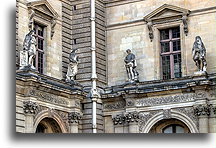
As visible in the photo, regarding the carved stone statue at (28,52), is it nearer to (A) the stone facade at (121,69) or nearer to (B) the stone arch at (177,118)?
(A) the stone facade at (121,69)

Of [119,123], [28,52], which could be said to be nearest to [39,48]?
[28,52]

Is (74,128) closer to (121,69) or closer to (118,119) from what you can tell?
(118,119)

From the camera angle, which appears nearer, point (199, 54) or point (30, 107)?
point (30, 107)

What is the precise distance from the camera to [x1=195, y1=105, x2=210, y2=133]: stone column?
11.3 meters

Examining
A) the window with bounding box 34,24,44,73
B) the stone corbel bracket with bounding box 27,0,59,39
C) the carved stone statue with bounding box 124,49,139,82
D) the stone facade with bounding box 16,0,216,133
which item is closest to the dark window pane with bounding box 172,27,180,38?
the stone facade with bounding box 16,0,216,133

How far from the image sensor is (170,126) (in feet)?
38.9

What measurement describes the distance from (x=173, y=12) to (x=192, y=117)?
251 cm

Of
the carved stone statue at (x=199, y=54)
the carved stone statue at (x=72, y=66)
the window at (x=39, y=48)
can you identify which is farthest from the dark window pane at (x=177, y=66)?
the window at (x=39, y=48)

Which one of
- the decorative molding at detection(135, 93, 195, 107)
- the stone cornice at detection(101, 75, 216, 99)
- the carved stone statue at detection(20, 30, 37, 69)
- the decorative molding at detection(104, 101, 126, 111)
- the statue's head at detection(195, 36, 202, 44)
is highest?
the statue's head at detection(195, 36, 202, 44)

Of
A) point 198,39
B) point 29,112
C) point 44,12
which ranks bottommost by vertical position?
point 29,112

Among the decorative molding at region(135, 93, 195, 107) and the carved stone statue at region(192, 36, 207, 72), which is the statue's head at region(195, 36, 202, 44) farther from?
the decorative molding at region(135, 93, 195, 107)

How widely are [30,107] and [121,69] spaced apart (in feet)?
9.38

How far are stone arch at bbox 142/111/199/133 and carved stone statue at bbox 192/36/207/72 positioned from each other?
3.43 ft

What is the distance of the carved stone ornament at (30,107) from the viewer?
10344 mm
